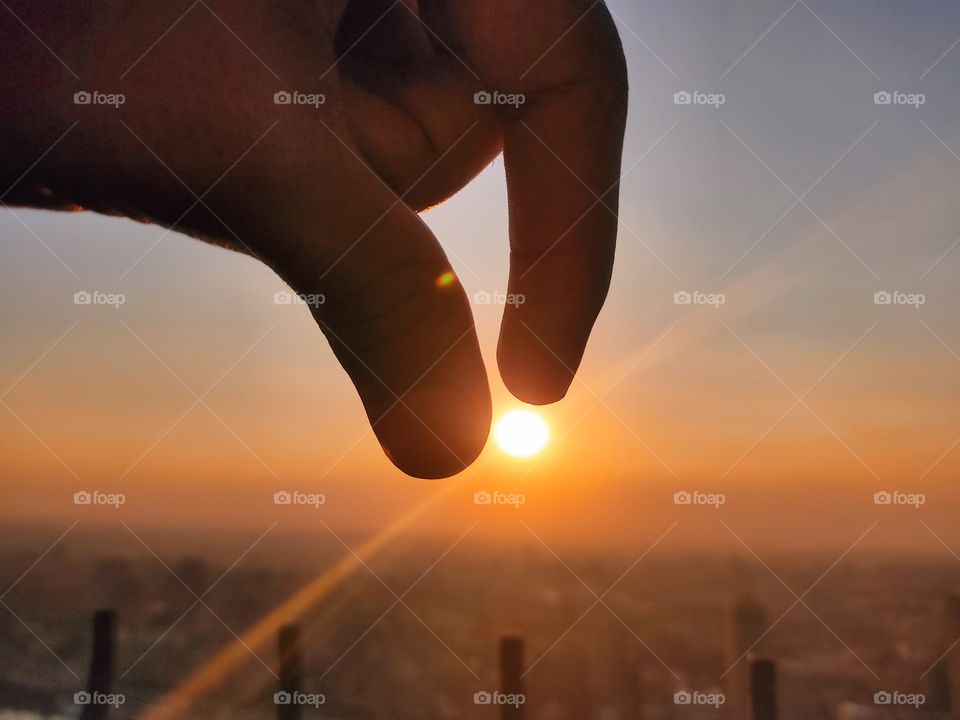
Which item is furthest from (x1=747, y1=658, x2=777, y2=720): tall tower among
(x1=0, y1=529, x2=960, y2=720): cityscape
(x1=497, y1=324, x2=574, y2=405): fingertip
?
(x1=497, y1=324, x2=574, y2=405): fingertip

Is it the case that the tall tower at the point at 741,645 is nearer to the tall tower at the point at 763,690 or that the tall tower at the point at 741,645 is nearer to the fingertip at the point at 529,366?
the tall tower at the point at 763,690

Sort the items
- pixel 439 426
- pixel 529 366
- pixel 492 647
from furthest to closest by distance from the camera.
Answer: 1. pixel 492 647
2. pixel 529 366
3. pixel 439 426

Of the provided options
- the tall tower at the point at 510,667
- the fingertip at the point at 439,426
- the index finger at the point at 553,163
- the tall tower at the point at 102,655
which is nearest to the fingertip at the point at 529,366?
the index finger at the point at 553,163

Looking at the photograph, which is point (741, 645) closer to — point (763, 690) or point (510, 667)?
point (763, 690)

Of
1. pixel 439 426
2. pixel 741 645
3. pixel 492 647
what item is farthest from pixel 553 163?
pixel 741 645

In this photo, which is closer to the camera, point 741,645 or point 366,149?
point 366,149

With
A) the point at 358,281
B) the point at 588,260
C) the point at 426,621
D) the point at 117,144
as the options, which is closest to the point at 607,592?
the point at 426,621
